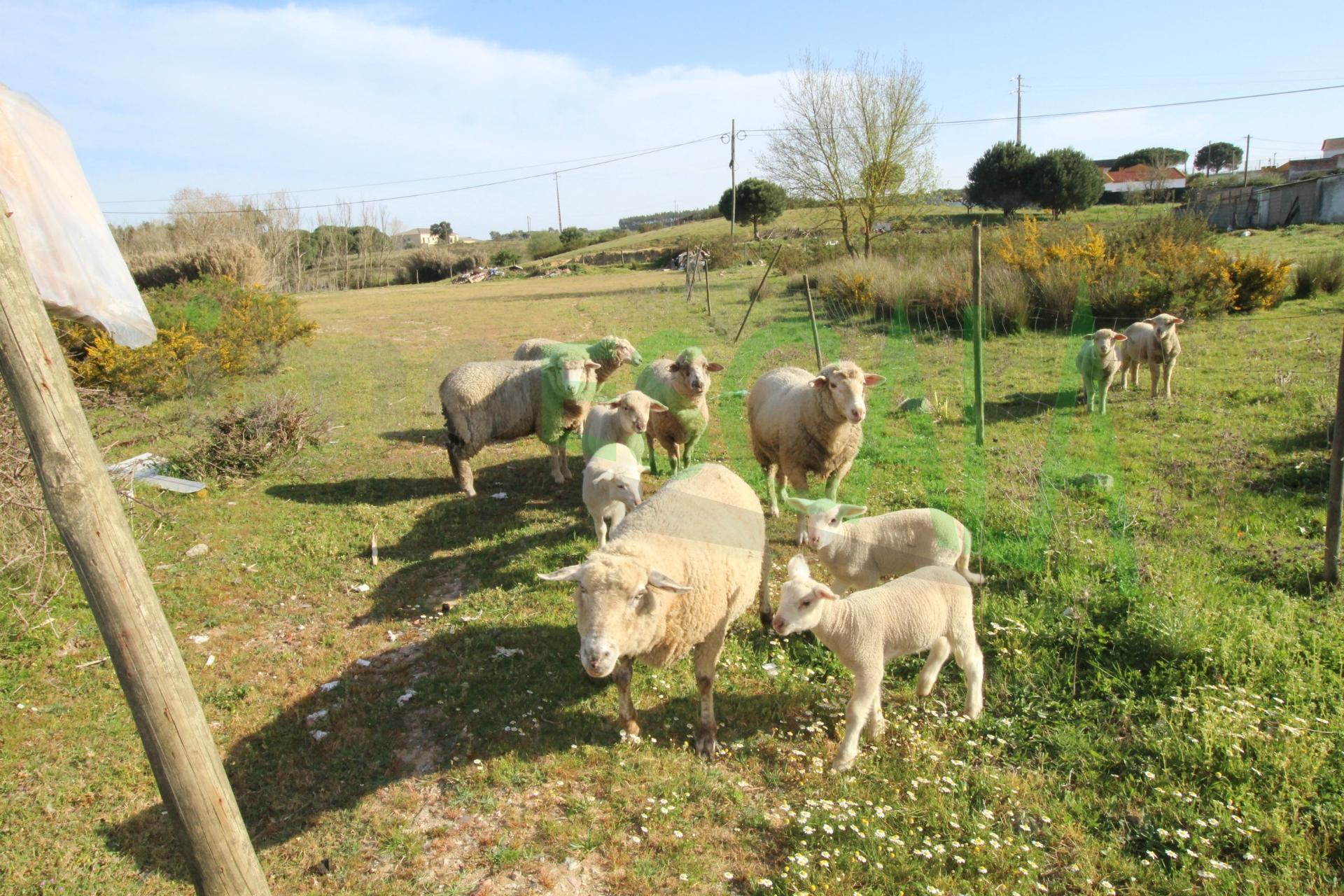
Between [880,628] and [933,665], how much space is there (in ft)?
1.94

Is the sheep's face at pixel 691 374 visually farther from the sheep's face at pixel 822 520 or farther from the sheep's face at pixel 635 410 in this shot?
the sheep's face at pixel 822 520

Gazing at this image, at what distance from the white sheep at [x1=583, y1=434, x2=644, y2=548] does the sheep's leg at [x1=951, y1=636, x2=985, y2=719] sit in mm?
2624

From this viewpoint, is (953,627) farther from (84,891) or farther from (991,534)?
(84,891)

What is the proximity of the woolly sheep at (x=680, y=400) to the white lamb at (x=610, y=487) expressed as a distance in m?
1.21

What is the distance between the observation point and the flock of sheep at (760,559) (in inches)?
155

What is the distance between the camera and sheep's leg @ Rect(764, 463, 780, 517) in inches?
289

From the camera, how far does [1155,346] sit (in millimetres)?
9922

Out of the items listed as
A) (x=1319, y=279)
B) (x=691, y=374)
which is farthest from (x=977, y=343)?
(x=1319, y=279)

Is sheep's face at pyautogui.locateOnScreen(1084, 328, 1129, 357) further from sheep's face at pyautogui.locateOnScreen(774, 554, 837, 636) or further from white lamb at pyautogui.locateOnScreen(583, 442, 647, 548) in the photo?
sheep's face at pyautogui.locateOnScreen(774, 554, 837, 636)

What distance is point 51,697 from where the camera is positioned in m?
4.93

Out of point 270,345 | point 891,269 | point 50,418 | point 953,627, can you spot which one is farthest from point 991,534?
point 270,345

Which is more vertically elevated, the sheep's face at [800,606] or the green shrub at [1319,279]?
the green shrub at [1319,279]

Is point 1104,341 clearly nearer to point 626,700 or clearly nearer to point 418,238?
point 626,700

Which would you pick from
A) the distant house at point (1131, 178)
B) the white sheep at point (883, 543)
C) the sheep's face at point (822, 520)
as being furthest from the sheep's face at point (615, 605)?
the distant house at point (1131, 178)
